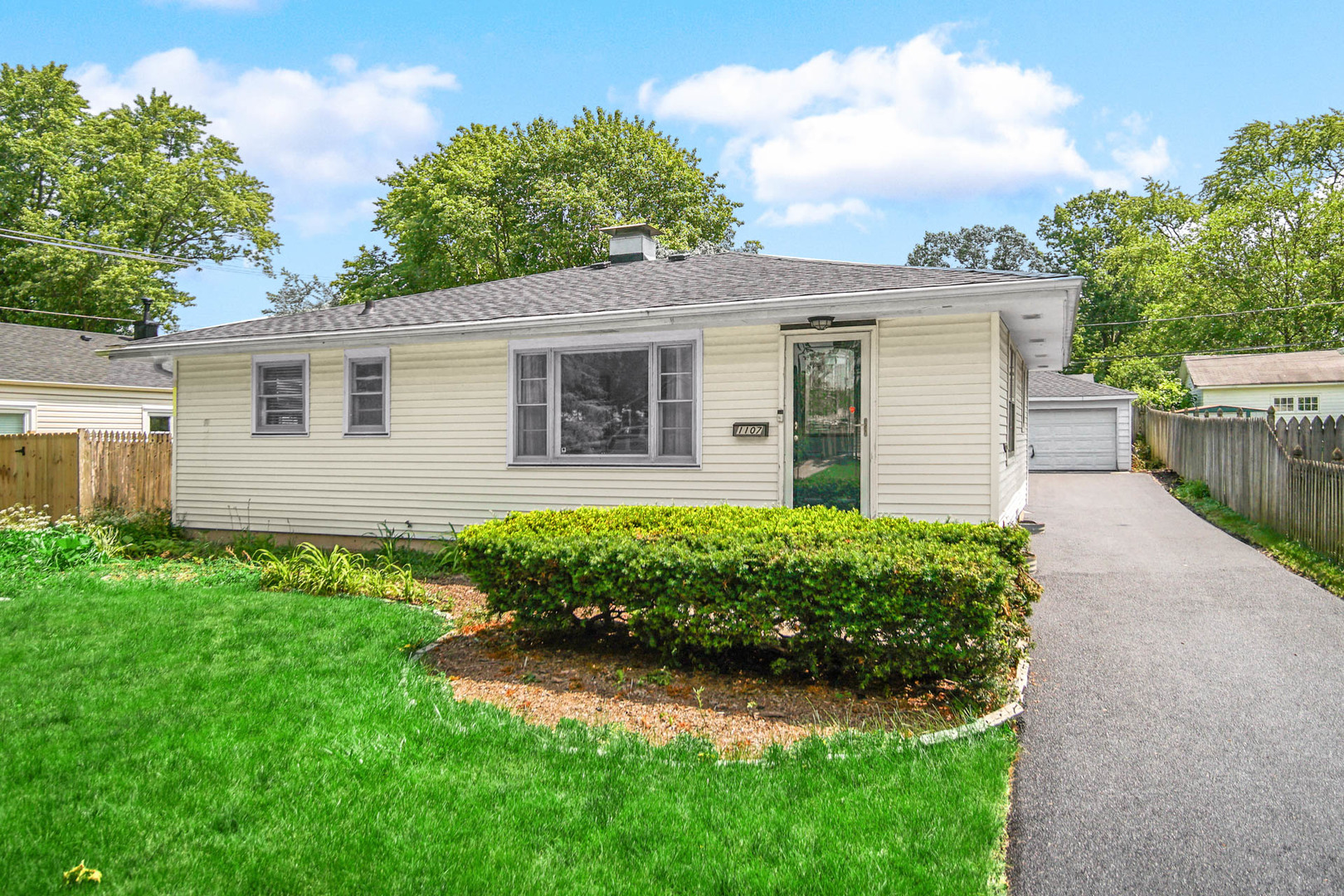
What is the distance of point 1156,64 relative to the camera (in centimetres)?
1342

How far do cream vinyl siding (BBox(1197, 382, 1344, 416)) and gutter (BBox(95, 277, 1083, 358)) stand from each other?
825 inches

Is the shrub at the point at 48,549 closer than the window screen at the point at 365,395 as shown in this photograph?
Yes

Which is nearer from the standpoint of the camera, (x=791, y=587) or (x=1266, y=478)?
(x=791, y=587)

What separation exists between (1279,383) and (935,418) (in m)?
26.0

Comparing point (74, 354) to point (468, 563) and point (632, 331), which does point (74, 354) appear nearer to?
point (632, 331)

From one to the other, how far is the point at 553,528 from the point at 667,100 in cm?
2769

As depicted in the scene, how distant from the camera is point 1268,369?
28609 millimetres

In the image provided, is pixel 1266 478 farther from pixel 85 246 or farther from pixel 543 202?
pixel 85 246

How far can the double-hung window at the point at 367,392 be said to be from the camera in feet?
35.7

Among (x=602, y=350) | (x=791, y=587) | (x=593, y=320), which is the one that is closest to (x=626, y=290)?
(x=602, y=350)

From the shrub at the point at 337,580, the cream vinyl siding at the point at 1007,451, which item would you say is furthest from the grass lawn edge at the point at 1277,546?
the shrub at the point at 337,580

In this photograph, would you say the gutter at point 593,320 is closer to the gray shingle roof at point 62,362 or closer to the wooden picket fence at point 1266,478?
the wooden picket fence at point 1266,478

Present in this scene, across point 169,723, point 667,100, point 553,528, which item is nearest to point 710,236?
point 667,100

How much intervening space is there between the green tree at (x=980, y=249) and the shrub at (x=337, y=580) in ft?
169
